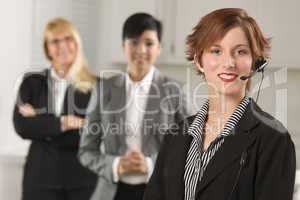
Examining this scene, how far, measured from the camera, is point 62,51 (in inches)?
56.2

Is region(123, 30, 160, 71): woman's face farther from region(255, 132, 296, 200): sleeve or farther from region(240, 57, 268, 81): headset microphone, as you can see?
region(255, 132, 296, 200): sleeve

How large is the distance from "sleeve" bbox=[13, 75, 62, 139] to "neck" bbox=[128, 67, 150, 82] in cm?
26

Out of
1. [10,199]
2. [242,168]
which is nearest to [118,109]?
[10,199]

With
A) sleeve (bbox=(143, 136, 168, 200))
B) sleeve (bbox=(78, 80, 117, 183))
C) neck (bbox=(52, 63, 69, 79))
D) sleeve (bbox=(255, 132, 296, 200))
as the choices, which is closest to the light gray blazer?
sleeve (bbox=(78, 80, 117, 183))

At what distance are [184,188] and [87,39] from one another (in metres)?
0.65

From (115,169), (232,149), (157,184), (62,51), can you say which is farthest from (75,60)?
(232,149)

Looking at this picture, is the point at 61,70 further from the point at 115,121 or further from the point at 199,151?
the point at 199,151

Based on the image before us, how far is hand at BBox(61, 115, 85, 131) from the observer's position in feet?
4.64

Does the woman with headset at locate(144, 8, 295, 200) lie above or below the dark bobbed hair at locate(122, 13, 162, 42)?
below

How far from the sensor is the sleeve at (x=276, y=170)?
32.0 inches

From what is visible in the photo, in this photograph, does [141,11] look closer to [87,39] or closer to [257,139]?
[87,39]

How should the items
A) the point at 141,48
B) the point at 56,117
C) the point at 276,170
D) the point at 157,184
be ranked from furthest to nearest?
1. the point at 56,117
2. the point at 141,48
3. the point at 157,184
4. the point at 276,170

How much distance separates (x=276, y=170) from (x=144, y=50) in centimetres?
62

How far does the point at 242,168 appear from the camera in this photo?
32.8 inches
